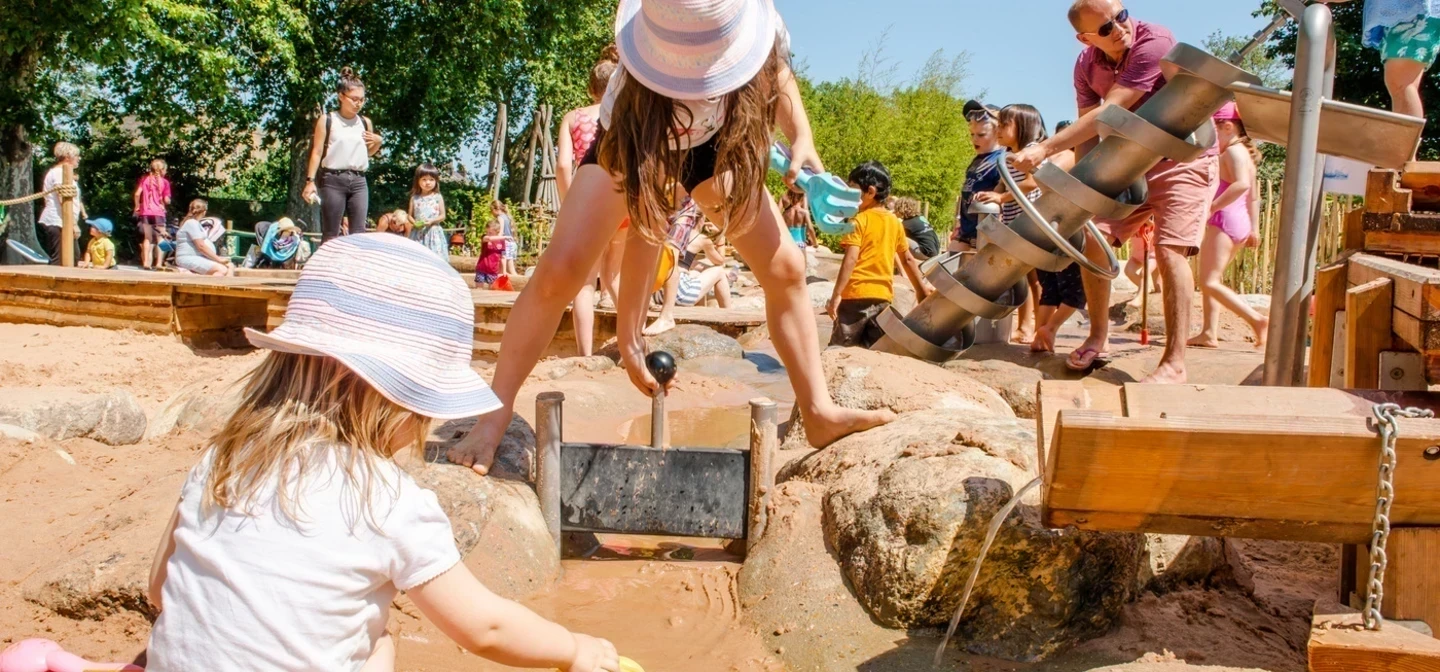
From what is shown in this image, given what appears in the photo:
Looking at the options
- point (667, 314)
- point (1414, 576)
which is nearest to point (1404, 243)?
point (1414, 576)

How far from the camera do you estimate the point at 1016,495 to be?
2.82 m

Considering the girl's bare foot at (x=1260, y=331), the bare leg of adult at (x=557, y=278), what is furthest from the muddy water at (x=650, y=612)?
the girl's bare foot at (x=1260, y=331)

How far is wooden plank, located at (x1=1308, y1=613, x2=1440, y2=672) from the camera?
200 centimetres

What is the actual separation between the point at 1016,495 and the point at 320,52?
20324mm

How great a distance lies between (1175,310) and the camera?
527 centimetres

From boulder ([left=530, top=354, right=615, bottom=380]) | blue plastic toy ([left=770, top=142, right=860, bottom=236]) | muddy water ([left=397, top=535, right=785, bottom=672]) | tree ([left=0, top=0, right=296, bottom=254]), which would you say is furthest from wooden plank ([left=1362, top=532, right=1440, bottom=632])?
tree ([left=0, top=0, right=296, bottom=254])

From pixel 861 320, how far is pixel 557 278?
14.5 ft

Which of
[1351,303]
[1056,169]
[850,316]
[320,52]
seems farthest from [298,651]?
[320,52]

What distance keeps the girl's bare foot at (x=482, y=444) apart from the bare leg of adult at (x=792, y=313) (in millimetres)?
902

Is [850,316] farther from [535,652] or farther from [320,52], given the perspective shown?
[320,52]

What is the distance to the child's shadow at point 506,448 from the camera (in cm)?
360

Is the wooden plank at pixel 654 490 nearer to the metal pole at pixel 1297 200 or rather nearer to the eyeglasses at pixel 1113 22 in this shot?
the metal pole at pixel 1297 200

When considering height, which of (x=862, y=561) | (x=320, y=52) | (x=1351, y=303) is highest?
(x=320, y=52)

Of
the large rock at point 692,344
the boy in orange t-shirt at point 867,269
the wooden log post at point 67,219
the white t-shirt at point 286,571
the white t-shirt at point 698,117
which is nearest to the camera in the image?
the white t-shirt at point 286,571
